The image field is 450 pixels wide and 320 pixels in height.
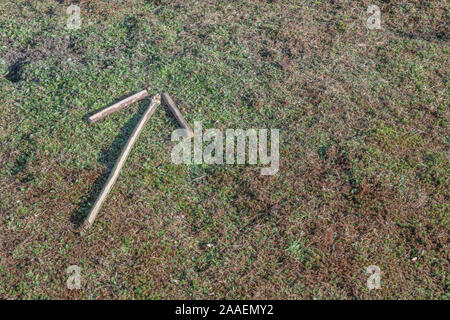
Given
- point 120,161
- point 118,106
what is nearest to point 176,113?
point 118,106

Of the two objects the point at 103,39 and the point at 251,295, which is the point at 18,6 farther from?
the point at 251,295

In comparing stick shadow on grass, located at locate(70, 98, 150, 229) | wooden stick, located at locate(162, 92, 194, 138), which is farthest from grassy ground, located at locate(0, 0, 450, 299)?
wooden stick, located at locate(162, 92, 194, 138)

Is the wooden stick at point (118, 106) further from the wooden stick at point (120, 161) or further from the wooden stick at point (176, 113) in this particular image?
the wooden stick at point (176, 113)

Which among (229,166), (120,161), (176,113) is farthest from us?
(176,113)

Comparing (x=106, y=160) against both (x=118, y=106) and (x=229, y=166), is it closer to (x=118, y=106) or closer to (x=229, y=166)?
(x=118, y=106)

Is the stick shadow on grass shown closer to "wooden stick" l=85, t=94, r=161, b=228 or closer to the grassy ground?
the grassy ground
